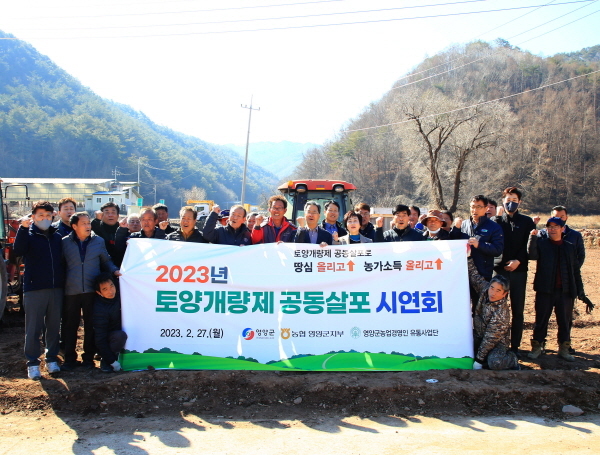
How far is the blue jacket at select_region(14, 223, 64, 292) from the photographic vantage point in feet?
16.0

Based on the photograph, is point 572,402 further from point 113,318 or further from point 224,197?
point 224,197

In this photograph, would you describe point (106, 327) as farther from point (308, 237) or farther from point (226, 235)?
point (308, 237)

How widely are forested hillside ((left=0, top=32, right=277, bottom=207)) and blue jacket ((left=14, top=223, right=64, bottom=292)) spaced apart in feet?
230

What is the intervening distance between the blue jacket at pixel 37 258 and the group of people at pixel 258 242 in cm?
1

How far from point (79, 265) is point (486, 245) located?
465cm

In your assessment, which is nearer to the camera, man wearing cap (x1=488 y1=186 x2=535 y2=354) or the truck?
man wearing cap (x1=488 y1=186 x2=535 y2=354)

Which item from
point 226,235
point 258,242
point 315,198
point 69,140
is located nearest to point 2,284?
point 226,235

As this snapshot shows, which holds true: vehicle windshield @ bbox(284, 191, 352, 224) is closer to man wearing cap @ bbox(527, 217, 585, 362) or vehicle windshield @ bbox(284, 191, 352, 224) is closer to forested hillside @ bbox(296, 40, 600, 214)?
man wearing cap @ bbox(527, 217, 585, 362)

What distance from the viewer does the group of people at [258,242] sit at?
16.3 feet

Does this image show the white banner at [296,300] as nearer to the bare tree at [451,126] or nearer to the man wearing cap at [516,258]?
the man wearing cap at [516,258]

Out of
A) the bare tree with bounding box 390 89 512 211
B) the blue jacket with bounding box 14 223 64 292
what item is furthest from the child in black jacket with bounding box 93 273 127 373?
the bare tree with bounding box 390 89 512 211

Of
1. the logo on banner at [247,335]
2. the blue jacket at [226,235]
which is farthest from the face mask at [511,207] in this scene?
the logo on banner at [247,335]

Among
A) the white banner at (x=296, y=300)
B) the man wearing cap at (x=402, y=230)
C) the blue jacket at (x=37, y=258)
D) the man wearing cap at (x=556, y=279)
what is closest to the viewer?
the blue jacket at (x=37, y=258)

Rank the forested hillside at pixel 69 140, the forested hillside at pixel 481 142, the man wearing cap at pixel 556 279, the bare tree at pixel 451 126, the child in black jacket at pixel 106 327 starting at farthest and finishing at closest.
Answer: the forested hillside at pixel 69 140
the forested hillside at pixel 481 142
the bare tree at pixel 451 126
the man wearing cap at pixel 556 279
the child in black jacket at pixel 106 327
